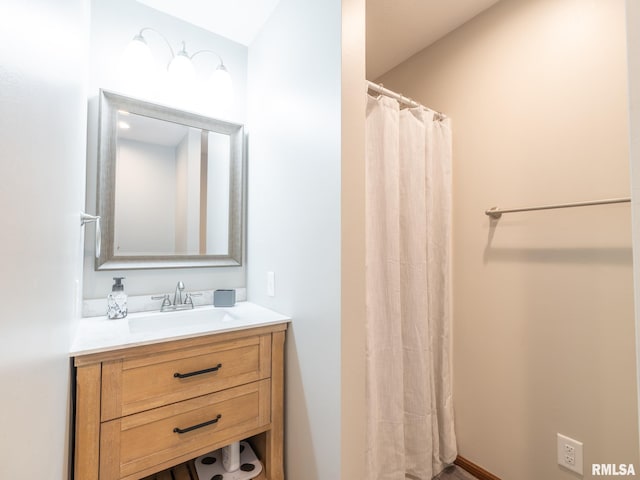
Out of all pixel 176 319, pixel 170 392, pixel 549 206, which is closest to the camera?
pixel 170 392

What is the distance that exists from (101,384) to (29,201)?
32.1 inches

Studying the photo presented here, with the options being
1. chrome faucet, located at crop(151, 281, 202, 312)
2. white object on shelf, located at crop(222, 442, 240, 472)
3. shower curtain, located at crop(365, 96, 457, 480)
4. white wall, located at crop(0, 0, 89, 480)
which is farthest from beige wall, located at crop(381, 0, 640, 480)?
white wall, located at crop(0, 0, 89, 480)

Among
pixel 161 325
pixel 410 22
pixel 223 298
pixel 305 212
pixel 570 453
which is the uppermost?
pixel 410 22

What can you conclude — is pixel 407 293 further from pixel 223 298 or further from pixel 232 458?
pixel 232 458

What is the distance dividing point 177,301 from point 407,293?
4.02 feet

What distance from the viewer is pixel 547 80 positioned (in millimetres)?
1312

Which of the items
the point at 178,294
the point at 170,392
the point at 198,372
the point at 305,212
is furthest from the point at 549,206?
the point at 178,294

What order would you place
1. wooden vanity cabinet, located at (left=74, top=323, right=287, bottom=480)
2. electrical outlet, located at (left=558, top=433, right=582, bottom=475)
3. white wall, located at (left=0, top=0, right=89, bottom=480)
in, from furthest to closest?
electrical outlet, located at (left=558, top=433, right=582, bottom=475) < wooden vanity cabinet, located at (left=74, top=323, right=287, bottom=480) < white wall, located at (left=0, top=0, right=89, bottom=480)

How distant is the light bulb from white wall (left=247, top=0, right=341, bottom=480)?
0.22m

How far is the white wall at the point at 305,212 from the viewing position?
3.60 ft

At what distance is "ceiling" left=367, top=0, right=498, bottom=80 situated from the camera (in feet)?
4.93

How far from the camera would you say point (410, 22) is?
5.31ft

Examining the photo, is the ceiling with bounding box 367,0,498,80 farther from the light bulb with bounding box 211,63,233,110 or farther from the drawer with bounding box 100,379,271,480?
the drawer with bounding box 100,379,271,480

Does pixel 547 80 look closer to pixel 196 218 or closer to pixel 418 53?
pixel 418 53
